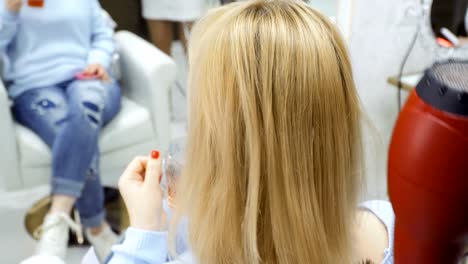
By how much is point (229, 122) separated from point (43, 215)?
1.18 meters

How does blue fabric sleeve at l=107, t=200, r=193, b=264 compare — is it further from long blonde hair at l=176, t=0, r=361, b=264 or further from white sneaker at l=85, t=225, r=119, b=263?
white sneaker at l=85, t=225, r=119, b=263

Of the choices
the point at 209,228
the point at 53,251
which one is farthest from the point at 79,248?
the point at 209,228

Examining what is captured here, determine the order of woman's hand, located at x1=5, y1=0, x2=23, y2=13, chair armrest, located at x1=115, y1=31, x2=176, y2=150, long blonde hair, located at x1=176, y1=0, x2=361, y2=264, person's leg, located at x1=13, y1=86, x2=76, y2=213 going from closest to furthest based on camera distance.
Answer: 1. long blonde hair, located at x1=176, y1=0, x2=361, y2=264
2. woman's hand, located at x1=5, y1=0, x2=23, y2=13
3. person's leg, located at x1=13, y1=86, x2=76, y2=213
4. chair armrest, located at x1=115, y1=31, x2=176, y2=150

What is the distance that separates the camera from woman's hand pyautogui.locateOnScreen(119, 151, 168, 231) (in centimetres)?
79

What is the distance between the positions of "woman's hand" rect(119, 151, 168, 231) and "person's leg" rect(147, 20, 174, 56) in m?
0.80

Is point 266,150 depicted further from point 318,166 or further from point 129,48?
point 129,48

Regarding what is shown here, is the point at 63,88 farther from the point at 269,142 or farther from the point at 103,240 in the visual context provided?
the point at 269,142

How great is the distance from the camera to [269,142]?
2.13 ft

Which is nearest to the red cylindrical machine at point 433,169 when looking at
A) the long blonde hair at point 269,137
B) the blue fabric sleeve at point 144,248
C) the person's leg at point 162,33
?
the long blonde hair at point 269,137

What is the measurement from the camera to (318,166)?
2.29 ft

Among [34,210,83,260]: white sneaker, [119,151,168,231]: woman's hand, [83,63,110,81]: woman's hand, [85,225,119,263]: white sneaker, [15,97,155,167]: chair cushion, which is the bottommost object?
[85,225,119,263]: white sneaker

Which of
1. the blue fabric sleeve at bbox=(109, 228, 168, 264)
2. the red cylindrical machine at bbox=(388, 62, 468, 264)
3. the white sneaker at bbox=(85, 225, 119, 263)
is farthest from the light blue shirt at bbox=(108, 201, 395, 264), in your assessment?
the white sneaker at bbox=(85, 225, 119, 263)

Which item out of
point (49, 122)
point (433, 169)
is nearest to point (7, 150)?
point (49, 122)

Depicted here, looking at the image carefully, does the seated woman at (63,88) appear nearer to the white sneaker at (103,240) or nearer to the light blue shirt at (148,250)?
the white sneaker at (103,240)
